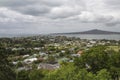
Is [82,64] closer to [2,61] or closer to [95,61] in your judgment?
[95,61]

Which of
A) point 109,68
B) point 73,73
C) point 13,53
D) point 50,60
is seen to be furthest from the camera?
point 13,53

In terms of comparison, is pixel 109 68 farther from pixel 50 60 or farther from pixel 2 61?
pixel 50 60

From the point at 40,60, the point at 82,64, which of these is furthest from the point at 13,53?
the point at 82,64

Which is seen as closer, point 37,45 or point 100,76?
point 100,76

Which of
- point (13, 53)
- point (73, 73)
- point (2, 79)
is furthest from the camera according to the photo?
point (13, 53)

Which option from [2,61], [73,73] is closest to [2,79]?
[2,61]

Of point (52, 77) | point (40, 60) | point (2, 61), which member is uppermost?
point (2, 61)

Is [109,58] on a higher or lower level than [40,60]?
higher

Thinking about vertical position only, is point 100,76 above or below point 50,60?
above

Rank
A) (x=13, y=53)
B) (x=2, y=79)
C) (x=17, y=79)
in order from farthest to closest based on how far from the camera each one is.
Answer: (x=13, y=53) < (x=17, y=79) < (x=2, y=79)
